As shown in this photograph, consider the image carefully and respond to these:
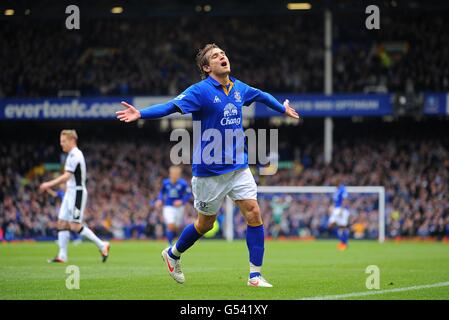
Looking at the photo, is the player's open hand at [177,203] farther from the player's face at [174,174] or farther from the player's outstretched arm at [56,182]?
the player's outstretched arm at [56,182]

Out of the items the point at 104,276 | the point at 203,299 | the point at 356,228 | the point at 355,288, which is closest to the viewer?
the point at 203,299

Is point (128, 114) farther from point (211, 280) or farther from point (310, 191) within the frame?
point (310, 191)

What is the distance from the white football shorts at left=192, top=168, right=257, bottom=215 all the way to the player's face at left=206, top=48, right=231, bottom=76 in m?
1.17

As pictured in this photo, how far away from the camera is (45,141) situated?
3962 centimetres

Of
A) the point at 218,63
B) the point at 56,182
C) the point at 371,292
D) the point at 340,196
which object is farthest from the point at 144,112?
the point at 340,196

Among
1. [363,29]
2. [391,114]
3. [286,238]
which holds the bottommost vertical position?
[286,238]

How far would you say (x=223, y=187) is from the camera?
10062 millimetres

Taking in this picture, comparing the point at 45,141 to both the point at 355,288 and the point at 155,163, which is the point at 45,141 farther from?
the point at 355,288

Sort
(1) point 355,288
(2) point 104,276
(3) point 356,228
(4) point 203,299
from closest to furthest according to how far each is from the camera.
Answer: (4) point 203,299, (1) point 355,288, (2) point 104,276, (3) point 356,228

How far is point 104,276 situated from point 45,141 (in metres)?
28.4

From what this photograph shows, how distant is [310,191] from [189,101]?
23172 mm

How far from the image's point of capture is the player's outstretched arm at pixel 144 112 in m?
9.02

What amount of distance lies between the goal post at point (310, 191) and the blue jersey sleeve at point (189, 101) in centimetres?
2180
